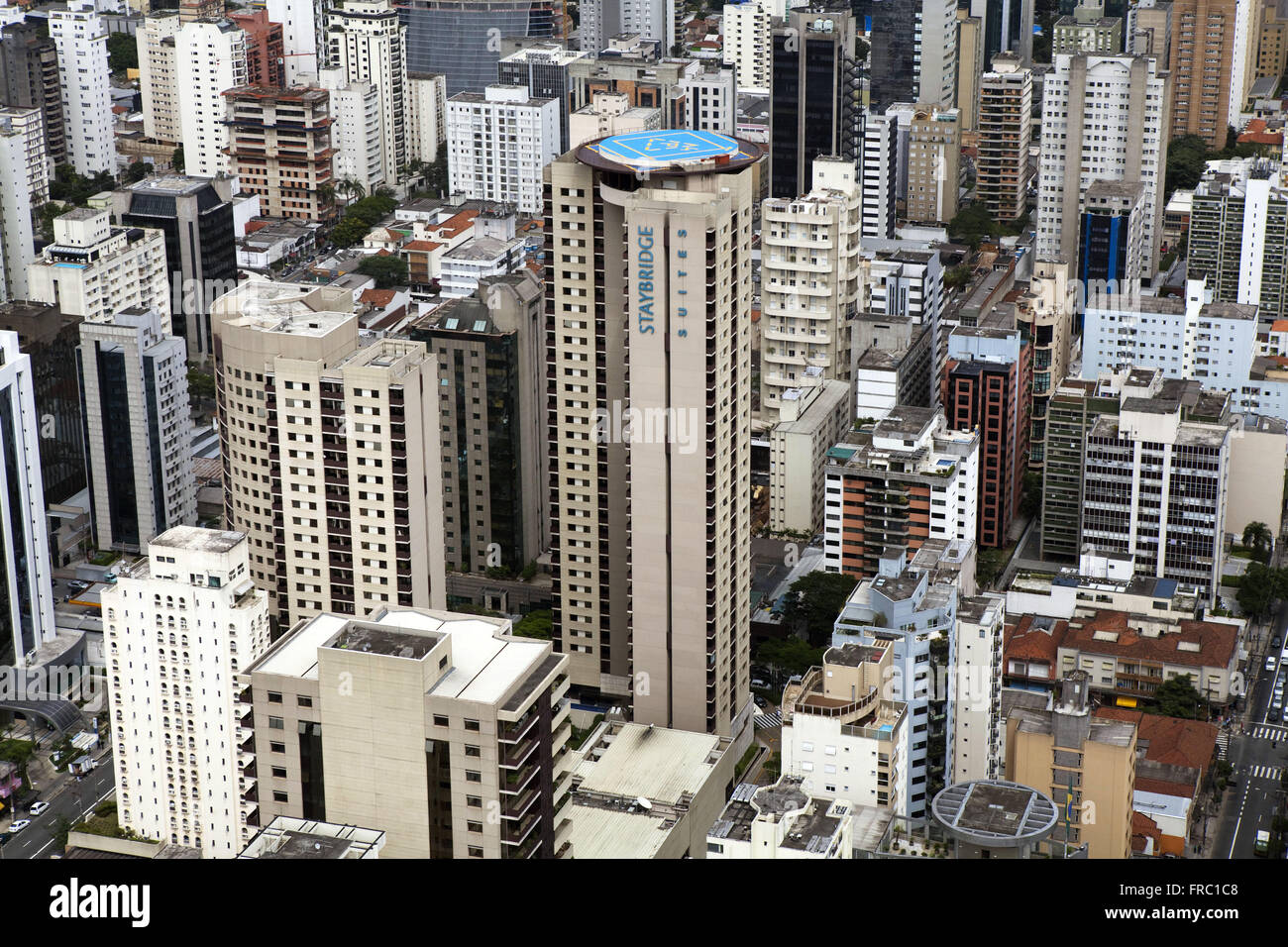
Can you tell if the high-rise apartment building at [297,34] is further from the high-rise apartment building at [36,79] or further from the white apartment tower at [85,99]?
the high-rise apartment building at [36,79]

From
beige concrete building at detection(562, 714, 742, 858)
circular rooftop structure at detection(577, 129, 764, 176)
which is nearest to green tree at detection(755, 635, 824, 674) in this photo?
beige concrete building at detection(562, 714, 742, 858)

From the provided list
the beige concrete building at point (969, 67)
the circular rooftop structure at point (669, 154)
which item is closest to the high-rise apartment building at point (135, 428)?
the circular rooftop structure at point (669, 154)

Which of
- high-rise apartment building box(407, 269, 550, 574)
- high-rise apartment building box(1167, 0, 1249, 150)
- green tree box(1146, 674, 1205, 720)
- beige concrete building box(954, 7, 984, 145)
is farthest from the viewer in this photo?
beige concrete building box(954, 7, 984, 145)

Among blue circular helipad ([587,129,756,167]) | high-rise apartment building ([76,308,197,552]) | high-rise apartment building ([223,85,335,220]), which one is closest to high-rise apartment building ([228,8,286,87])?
high-rise apartment building ([223,85,335,220])

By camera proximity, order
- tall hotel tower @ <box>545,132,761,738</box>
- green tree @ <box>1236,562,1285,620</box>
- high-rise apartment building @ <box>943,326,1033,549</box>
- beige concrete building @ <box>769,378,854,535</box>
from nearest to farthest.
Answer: tall hotel tower @ <box>545,132,761,738</box> < green tree @ <box>1236,562,1285,620</box> < beige concrete building @ <box>769,378,854,535</box> < high-rise apartment building @ <box>943,326,1033,549</box>

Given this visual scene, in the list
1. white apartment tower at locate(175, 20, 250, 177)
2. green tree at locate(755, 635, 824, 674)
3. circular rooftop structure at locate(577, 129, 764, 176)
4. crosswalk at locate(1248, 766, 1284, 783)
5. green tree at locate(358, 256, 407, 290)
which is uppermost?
circular rooftop structure at locate(577, 129, 764, 176)

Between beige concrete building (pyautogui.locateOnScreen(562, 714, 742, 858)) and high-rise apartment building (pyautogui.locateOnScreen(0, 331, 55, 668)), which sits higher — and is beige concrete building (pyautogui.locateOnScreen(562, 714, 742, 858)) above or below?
below

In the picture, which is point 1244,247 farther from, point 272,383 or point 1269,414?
point 272,383

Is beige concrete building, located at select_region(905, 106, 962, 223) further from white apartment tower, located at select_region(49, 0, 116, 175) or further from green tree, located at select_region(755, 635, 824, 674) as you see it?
green tree, located at select_region(755, 635, 824, 674)

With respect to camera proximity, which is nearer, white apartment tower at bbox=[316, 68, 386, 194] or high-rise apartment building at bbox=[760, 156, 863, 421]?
high-rise apartment building at bbox=[760, 156, 863, 421]
